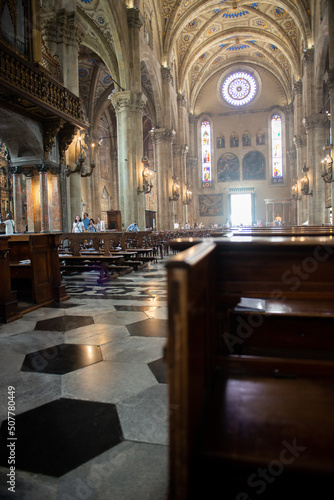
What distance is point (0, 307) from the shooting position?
13.5ft

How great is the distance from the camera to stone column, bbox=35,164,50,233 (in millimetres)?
9642

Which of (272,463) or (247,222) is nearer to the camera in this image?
(272,463)

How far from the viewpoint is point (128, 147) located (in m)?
15.2

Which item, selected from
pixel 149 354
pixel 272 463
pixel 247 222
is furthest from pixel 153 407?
pixel 247 222

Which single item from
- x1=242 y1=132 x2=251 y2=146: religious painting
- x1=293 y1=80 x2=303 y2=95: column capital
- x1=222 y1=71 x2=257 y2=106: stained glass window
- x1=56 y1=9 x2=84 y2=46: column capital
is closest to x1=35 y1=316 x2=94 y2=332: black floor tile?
x1=56 y1=9 x2=84 y2=46: column capital

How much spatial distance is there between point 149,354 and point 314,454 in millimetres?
1935

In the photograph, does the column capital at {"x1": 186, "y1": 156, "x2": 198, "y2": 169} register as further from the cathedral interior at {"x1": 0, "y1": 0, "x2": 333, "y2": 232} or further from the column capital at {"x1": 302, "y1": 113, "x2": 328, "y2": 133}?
the column capital at {"x1": 302, "y1": 113, "x2": 328, "y2": 133}

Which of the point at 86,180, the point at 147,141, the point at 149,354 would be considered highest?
the point at 147,141

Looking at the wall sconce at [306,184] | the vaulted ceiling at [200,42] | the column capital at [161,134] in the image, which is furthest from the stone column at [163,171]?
the wall sconce at [306,184]

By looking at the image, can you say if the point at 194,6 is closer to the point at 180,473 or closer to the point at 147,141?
the point at 147,141

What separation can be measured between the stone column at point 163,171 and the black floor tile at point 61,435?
1979cm

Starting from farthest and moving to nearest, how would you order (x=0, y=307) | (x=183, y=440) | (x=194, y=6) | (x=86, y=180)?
(x=86, y=180), (x=194, y=6), (x=0, y=307), (x=183, y=440)

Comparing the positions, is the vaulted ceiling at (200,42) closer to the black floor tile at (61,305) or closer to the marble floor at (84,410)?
the black floor tile at (61,305)

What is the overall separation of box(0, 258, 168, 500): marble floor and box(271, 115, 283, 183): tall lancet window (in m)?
30.8
